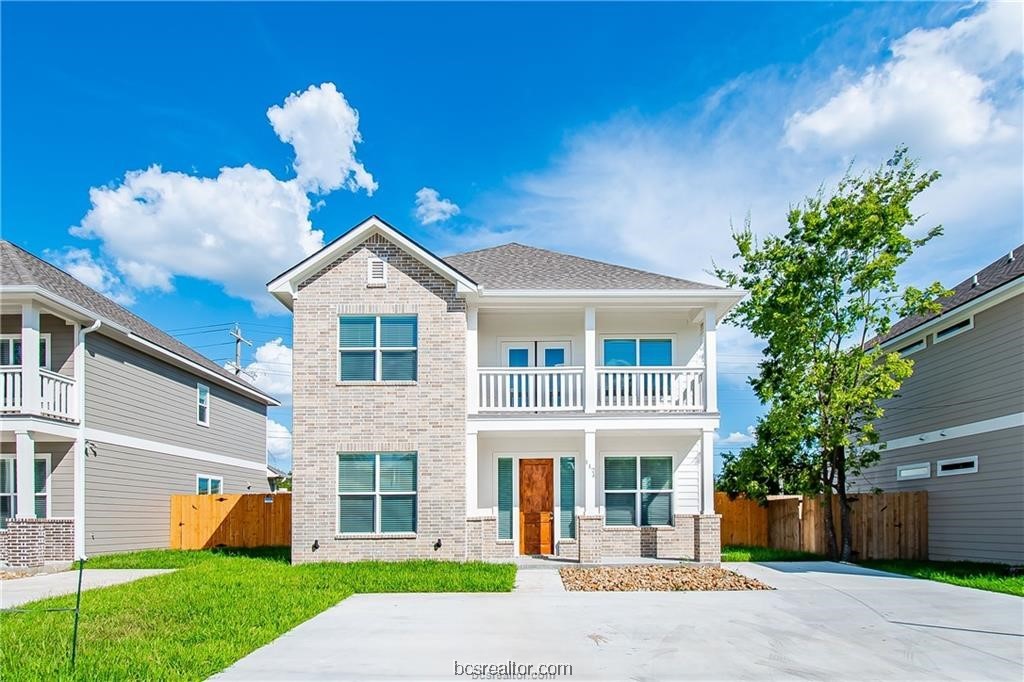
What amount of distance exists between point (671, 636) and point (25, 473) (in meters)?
13.3

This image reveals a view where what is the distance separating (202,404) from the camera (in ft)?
76.1

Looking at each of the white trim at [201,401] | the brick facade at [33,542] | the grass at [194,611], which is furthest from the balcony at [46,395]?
the white trim at [201,401]

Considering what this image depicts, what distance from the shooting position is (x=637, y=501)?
55.4ft

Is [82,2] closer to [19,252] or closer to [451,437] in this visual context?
[19,252]

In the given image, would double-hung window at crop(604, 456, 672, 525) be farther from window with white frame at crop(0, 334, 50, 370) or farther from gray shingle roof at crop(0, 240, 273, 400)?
window with white frame at crop(0, 334, 50, 370)

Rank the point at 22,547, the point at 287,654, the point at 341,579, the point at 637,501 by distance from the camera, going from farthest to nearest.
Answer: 1. the point at 637,501
2. the point at 22,547
3. the point at 341,579
4. the point at 287,654

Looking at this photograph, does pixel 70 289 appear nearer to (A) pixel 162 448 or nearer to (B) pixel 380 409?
(A) pixel 162 448

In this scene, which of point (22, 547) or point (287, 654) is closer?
point (287, 654)

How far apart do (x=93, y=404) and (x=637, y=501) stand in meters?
12.2

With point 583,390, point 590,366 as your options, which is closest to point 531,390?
point 583,390

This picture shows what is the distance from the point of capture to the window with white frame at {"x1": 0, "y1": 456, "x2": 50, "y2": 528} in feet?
54.6

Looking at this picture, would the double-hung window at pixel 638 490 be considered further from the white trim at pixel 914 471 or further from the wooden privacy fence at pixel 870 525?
the white trim at pixel 914 471

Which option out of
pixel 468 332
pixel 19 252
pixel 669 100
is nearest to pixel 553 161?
pixel 669 100

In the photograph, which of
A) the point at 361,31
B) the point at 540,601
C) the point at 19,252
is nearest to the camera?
the point at 540,601
